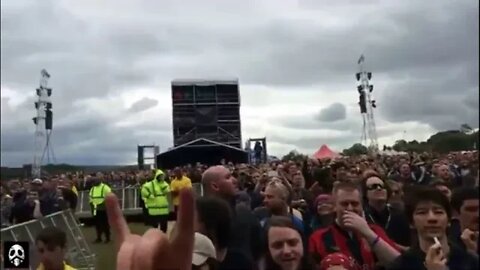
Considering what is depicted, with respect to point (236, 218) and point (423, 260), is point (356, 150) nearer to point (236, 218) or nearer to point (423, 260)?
point (236, 218)

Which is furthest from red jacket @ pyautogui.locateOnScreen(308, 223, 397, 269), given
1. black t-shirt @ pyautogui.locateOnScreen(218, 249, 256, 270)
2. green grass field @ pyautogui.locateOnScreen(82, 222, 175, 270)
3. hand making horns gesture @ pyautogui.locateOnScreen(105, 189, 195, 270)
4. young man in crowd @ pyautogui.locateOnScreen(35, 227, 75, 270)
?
young man in crowd @ pyautogui.locateOnScreen(35, 227, 75, 270)

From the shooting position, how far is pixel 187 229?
3.05 feet

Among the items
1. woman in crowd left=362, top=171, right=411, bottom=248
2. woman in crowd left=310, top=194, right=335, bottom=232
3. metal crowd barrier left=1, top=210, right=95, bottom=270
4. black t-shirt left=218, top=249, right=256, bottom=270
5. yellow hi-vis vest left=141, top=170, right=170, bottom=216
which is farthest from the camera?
metal crowd barrier left=1, top=210, right=95, bottom=270

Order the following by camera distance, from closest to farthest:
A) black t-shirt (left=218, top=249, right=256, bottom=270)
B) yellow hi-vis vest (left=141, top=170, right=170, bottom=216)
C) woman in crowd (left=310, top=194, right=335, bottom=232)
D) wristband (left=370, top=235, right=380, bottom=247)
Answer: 1. black t-shirt (left=218, top=249, right=256, bottom=270)
2. wristband (left=370, top=235, right=380, bottom=247)
3. woman in crowd (left=310, top=194, right=335, bottom=232)
4. yellow hi-vis vest (left=141, top=170, right=170, bottom=216)

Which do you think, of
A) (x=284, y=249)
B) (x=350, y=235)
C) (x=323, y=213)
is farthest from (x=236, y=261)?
(x=323, y=213)

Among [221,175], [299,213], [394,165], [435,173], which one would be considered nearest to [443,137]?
[435,173]

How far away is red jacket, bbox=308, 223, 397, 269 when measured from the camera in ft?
4.49

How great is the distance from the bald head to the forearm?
0.95ft

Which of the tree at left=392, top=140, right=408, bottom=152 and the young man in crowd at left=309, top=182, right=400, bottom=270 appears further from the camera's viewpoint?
the young man in crowd at left=309, top=182, right=400, bottom=270

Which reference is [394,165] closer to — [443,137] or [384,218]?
[384,218]

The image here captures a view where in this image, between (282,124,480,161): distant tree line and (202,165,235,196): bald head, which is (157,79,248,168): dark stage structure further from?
(282,124,480,161): distant tree line

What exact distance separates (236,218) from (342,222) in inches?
11.5

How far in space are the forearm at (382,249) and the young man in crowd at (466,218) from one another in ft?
0.32

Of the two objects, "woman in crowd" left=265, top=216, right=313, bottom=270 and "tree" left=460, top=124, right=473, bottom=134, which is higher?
"tree" left=460, top=124, right=473, bottom=134
